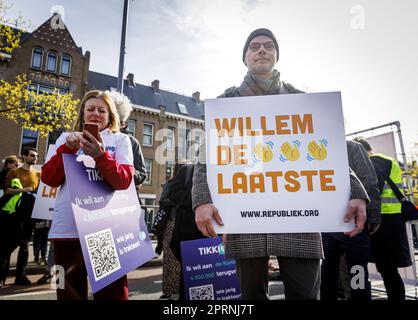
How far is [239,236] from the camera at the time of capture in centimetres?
155

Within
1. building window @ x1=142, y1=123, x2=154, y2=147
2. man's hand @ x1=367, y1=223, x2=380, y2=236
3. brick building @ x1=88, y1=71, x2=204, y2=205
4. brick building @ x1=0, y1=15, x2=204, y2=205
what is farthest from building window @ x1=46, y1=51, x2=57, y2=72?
man's hand @ x1=367, y1=223, x2=380, y2=236

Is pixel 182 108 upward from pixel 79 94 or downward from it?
upward

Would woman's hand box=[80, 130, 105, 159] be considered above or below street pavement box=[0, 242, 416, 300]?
above

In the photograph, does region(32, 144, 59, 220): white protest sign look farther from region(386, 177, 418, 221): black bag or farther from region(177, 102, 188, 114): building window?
region(177, 102, 188, 114): building window

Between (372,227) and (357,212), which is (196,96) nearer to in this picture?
(372,227)

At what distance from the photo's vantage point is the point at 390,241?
9.86 ft

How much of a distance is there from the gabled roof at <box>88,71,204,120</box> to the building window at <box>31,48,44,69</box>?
365cm

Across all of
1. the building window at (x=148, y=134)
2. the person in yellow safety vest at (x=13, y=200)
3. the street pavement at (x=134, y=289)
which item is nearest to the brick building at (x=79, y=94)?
the building window at (x=148, y=134)

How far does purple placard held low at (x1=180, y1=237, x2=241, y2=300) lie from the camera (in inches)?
111

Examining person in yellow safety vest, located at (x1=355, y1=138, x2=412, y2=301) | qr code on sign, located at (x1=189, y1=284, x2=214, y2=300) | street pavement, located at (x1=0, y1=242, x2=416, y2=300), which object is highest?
person in yellow safety vest, located at (x1=355, y1=138, x2=412, y2=301)

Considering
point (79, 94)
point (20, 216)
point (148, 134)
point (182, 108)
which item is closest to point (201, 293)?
point (20, 216)

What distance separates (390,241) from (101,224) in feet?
9.73
